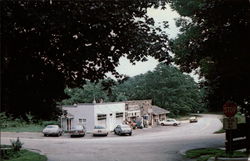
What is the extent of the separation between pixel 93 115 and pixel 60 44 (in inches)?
1323

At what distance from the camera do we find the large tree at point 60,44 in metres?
8.63

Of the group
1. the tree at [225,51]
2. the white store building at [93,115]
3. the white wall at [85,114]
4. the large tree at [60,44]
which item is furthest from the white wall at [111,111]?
the large tree at [60,44]

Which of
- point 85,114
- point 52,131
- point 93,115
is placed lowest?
point 52,131

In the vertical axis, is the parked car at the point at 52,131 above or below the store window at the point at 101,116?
below

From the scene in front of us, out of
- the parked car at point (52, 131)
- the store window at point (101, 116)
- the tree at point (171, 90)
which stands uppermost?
the tree at point (171, 90)

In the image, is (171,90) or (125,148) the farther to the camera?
(171,90)

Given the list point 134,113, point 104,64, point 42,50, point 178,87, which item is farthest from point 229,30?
point 134,113

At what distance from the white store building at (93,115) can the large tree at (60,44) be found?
31.9m

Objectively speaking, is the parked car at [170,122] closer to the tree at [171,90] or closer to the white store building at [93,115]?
the white store building at [93,115]

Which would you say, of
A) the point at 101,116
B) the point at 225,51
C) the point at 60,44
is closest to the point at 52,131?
the point at 101,116

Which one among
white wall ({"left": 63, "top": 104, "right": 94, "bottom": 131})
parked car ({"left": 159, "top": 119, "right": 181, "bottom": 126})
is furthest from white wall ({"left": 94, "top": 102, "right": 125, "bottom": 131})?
parked car ({"left": 159, "top": 119, "right": 181, "bottom": 126})

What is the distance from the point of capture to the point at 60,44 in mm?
9945

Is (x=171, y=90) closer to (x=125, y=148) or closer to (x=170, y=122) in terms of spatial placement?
(x=125, y=148)

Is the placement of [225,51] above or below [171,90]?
Answer: above
